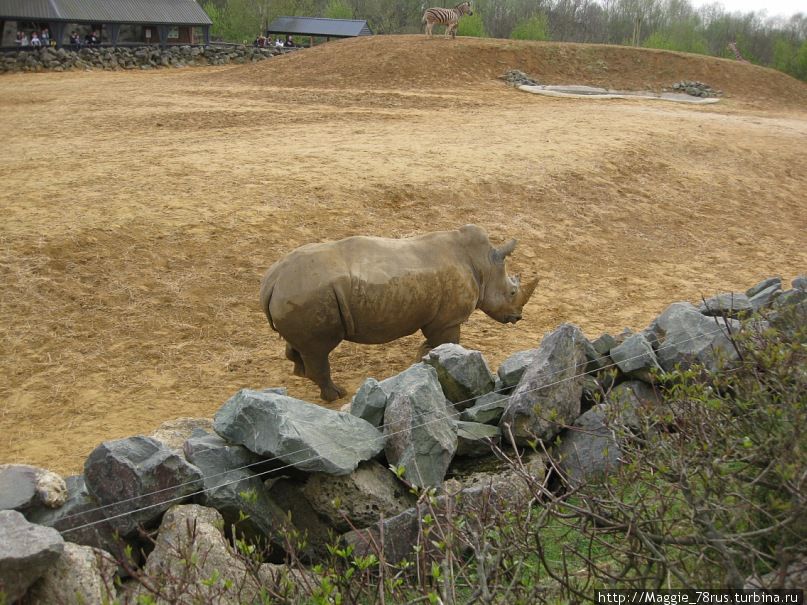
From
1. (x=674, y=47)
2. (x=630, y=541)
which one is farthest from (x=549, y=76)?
(x=630, y=541)

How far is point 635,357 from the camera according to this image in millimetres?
5836

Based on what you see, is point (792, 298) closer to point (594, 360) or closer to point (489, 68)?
point (594, 360)

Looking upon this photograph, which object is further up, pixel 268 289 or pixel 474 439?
pixel 268 289

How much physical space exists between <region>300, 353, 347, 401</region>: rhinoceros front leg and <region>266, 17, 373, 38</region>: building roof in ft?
124

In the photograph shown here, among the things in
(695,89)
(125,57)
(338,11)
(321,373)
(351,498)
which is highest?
(338,11)

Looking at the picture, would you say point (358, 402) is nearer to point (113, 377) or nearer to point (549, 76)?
point (113, 377)

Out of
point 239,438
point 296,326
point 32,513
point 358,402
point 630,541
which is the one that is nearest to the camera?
point 630,541

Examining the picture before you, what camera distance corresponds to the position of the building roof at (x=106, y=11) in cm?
3269

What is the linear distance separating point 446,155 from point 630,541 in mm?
10973

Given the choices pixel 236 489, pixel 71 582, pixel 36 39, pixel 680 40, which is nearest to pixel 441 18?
pixel 36 39

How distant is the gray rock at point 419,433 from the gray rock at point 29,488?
1.84 m

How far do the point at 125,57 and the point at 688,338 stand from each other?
3103 cm

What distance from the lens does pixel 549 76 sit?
90.1ft

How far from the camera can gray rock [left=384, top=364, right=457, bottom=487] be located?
4863 millimetres
